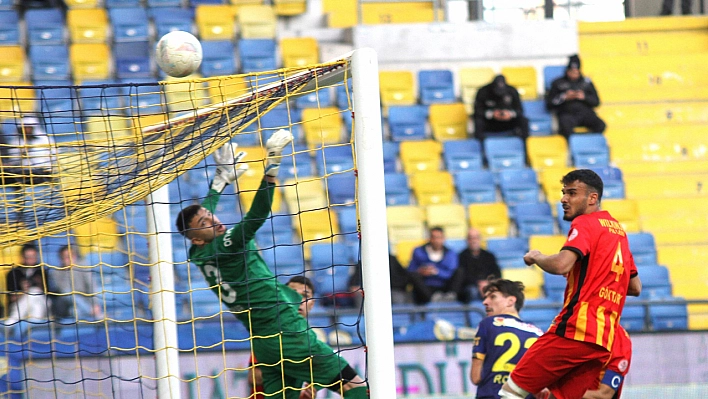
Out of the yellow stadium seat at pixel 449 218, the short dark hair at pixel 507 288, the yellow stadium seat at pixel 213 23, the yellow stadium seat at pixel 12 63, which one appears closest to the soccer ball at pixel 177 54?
the short dark hair at pixel 507 288

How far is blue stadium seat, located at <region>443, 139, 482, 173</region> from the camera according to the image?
477 inches

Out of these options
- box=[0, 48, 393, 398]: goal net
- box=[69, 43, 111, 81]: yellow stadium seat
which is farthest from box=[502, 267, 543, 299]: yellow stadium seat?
box=[69, 43, 111, 81]: yellow stadium seat

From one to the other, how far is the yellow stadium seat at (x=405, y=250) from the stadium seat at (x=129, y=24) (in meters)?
4.51

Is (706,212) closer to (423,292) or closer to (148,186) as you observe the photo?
Answer: (423,292)

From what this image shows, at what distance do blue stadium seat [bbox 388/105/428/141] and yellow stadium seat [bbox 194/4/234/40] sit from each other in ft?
7.98

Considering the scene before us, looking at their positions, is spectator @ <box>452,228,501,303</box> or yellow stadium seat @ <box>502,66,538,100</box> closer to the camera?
spectator @ <box>452,228,501,303</box>

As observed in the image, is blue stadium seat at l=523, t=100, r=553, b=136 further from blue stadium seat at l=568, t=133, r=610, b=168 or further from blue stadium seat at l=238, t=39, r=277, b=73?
blue stadium seat at l=238, t=39, r=277, b=73

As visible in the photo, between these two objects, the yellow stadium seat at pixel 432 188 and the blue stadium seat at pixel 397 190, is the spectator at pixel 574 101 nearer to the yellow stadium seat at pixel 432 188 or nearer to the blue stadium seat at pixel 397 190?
the yellow stadium seat at pixel 432 188

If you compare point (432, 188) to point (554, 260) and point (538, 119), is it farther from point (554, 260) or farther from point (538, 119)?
point (554, 260)

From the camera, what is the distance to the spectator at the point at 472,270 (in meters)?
9.64

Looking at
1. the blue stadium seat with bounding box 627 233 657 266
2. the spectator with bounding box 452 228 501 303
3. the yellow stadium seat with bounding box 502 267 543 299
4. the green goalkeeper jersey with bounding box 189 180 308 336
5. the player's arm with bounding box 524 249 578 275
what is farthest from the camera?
the blue stadium seat with bounding box 627 233 657 266

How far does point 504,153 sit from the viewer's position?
12.2 metres

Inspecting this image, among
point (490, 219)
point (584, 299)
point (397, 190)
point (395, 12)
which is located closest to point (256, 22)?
point (395, 12)

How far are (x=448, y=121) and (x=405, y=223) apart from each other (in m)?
1.90
